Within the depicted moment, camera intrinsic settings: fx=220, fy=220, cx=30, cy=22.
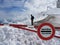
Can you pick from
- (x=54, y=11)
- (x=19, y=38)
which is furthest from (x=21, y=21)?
(x=54, y=11)

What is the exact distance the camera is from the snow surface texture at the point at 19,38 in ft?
6.72

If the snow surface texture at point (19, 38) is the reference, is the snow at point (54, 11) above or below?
above

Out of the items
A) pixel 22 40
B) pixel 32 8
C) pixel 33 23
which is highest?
pixel 32 8

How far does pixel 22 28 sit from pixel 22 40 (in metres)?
0.11

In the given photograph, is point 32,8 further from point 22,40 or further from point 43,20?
point 22,40

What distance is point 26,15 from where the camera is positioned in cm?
205

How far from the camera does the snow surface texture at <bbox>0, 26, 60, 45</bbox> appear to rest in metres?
2.05

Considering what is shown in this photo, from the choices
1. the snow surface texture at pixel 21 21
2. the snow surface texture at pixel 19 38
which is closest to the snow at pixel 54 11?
the snow surface texture at pixel 21 21

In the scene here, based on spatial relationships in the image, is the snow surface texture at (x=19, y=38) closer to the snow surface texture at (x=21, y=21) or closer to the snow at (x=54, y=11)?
the snow surface texture at (x=21, y=21)

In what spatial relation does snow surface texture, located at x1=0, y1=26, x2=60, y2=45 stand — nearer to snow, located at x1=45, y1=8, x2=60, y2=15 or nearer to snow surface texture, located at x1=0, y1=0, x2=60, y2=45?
snow surface texture, located at x1=0, y1=0, x2=60, y2=45

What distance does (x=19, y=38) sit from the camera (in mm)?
2055

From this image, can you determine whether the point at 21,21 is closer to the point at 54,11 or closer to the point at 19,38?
the point at 19,38

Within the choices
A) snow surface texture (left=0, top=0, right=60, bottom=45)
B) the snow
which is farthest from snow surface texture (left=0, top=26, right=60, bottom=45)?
the snow

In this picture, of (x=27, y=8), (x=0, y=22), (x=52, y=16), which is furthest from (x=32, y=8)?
(x=0, y=22)
